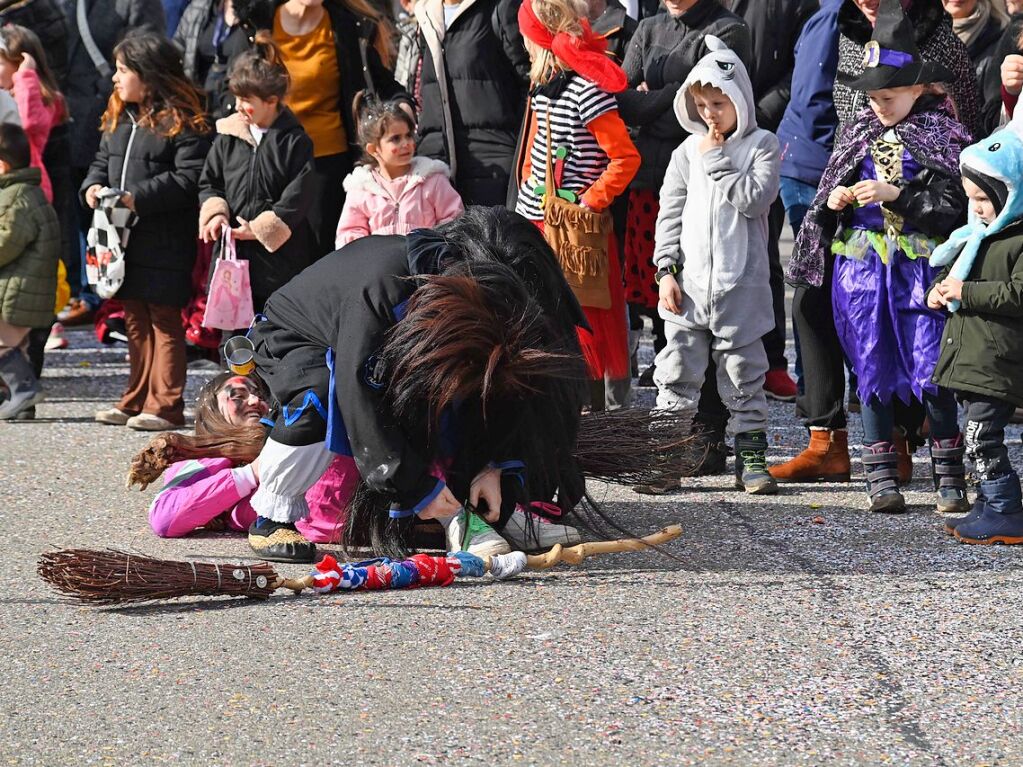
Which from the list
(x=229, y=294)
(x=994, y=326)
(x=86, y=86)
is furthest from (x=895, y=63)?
(x=86, y=86)

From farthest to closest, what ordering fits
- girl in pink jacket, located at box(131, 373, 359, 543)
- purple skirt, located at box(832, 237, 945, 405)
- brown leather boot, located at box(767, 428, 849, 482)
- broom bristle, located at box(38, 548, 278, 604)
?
1. brown leather boot, located at box(767, 428, 849, 482)
2. purple skirt, located at box(832, 237, 945, 405)
3. girl in pink jacket, located at box(131, 373, 359, 543)
4. broom bristle, located at box(38, 548, 278, 604)

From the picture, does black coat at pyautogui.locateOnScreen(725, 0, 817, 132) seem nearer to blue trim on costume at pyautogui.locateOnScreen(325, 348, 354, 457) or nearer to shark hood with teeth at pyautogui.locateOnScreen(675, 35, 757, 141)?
shark hood with teeth at pyautogui.locateOnScreen(675, 35, 757, 141)

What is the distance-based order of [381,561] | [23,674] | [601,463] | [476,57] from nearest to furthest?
1. [23,674]
2. [381,561]
3. [601,463]
4. [476,57]

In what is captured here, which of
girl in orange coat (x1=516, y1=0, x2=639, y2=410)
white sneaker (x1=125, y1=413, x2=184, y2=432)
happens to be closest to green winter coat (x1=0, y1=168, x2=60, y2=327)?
white sneaker (x1=125, y1=413, x2=184, y2=432)

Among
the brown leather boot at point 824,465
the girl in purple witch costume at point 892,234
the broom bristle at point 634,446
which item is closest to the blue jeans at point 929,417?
the girl in purple witch costume at point 892,234

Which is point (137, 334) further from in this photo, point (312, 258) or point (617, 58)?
point (617, 58)

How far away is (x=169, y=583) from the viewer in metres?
4.14

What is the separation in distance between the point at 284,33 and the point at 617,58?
1423 mm

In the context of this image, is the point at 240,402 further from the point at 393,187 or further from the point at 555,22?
the point at 555,22

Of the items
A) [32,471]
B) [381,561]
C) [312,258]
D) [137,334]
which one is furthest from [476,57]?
[381,561]

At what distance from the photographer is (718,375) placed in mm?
5824

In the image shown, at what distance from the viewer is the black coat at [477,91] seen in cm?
668

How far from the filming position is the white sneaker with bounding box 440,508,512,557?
4.58 meters

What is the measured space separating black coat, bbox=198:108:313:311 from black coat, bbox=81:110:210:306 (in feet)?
0.55
